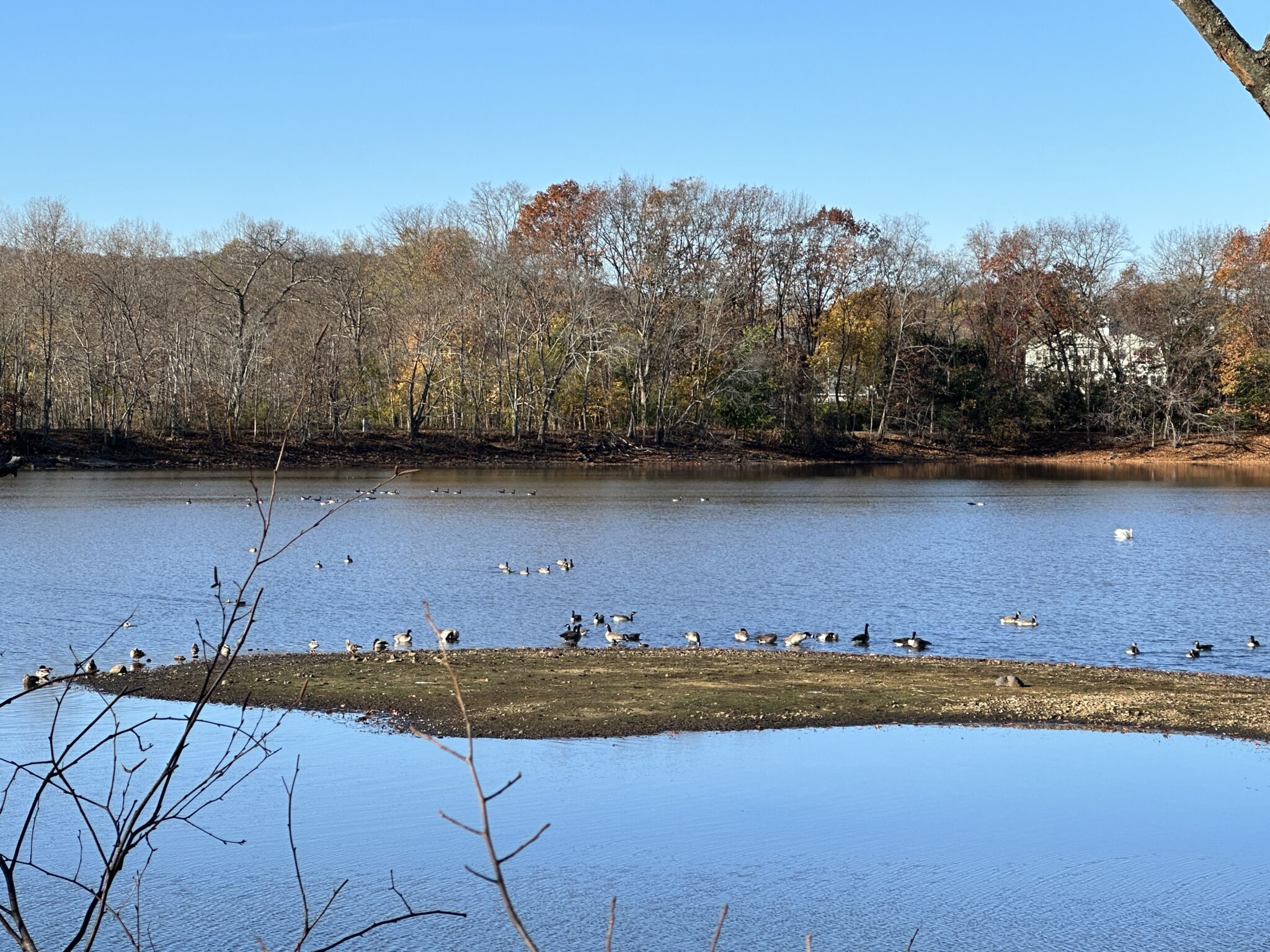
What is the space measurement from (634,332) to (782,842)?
6902cm

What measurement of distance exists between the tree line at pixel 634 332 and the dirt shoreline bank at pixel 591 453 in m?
1.30

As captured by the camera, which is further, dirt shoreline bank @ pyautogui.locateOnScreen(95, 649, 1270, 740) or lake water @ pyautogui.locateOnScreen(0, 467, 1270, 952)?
A: dirt shoreline bank @ pyautogui.locateOnScreen(95, 649, 1270, 740)

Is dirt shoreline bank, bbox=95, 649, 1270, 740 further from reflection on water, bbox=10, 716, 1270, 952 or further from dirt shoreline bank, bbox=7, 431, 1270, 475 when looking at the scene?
dirt shoreline bank, bbox=7, 431, 1270, 475

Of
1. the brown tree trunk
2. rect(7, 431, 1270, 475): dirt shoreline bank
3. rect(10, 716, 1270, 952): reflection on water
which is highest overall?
the brown tree trunk

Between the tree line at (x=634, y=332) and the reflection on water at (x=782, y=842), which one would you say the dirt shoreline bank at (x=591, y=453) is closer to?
the tree line at (x=634, y=332)

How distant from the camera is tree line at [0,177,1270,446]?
72.3 m

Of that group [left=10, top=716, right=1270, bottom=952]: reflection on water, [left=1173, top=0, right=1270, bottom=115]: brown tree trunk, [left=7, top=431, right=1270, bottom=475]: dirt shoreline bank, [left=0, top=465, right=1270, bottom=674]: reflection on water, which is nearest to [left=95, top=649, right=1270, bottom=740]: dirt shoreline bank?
[left=10, top=716, right=1270, bottom=952]: reflection on water

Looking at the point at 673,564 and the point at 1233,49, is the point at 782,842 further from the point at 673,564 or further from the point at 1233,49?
the point at 673,564

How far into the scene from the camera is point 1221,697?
1688 cm

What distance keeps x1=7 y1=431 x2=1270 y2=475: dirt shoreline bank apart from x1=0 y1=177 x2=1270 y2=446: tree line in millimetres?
1303

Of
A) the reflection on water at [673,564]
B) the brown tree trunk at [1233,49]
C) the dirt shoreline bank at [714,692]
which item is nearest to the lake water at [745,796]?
the reflection on water at [673,564]

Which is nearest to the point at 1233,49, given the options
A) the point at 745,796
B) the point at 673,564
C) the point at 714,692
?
the point at 745,796

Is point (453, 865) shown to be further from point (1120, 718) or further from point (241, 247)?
point (241, 247)

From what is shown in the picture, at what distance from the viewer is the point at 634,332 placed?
260ft
